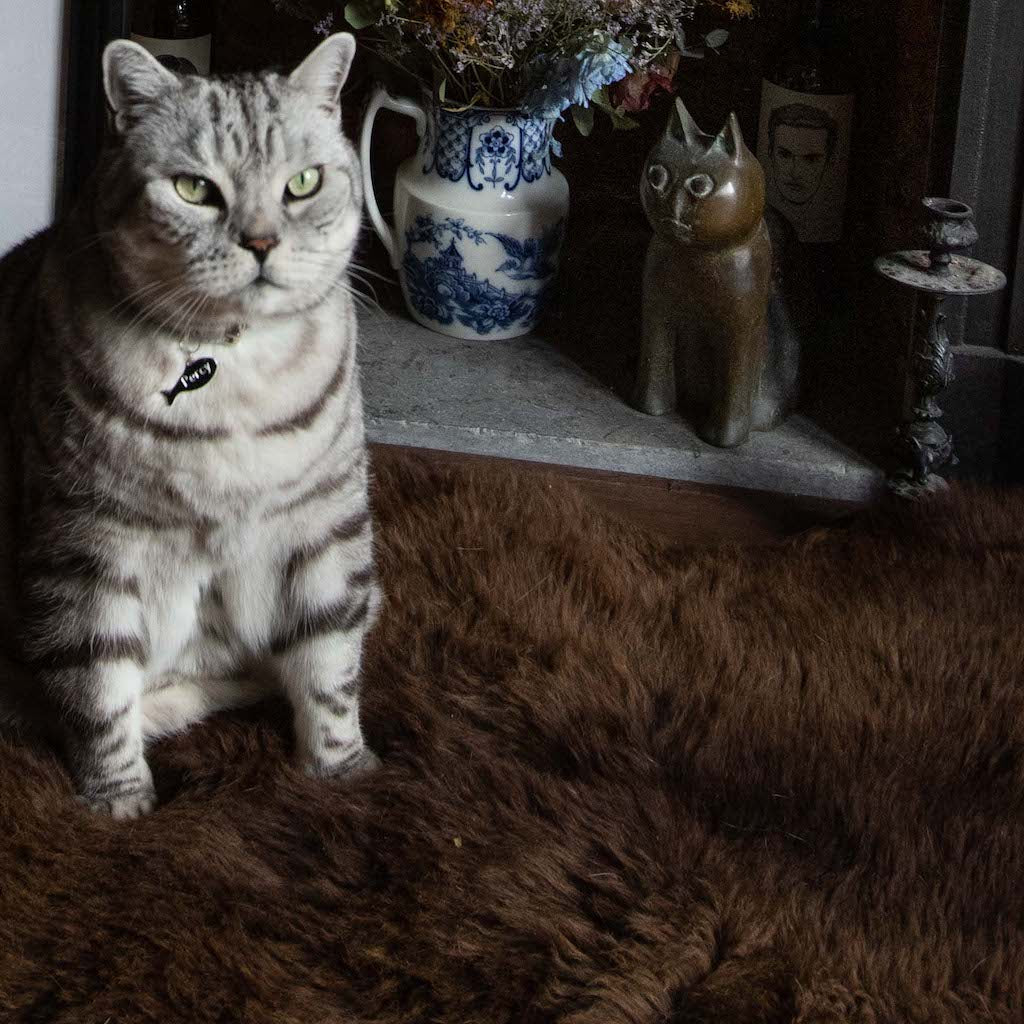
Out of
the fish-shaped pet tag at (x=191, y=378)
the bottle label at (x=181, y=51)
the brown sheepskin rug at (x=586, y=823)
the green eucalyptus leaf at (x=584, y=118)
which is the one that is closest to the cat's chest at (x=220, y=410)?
the fish-shaped pet tag at (x=191, y=378)

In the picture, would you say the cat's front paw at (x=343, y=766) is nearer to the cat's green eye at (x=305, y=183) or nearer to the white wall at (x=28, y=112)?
the cat's green eye at (x=305, y=183)

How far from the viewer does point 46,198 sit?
1.58 metres

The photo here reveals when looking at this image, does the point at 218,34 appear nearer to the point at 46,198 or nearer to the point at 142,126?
the point at 46,198

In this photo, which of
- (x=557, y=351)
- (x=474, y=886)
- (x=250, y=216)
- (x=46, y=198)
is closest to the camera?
(x=250, y=216)

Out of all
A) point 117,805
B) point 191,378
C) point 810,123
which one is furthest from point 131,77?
point 810,123

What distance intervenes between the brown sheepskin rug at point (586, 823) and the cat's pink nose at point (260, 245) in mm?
425

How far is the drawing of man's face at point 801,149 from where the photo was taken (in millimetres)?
1611

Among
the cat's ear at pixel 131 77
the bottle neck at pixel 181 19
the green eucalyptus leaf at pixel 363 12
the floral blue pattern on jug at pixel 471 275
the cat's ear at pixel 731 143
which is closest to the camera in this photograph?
the cat's ear at pixel 131 77

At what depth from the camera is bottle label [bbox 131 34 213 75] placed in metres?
1.64

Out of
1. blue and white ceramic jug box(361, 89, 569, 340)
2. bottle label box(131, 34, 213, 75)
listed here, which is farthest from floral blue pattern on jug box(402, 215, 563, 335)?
bottle label box(131, 34, 213, 75)

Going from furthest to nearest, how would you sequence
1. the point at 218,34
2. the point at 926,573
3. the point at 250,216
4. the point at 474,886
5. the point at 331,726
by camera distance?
the point at 218,34, the point at 926,573, the point at 331,726, the point at 474,886, the point at 250,216

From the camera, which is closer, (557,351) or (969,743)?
(969,743)

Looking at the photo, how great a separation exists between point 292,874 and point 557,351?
2.65 feet

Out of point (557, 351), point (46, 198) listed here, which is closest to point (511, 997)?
point (557, 351)
